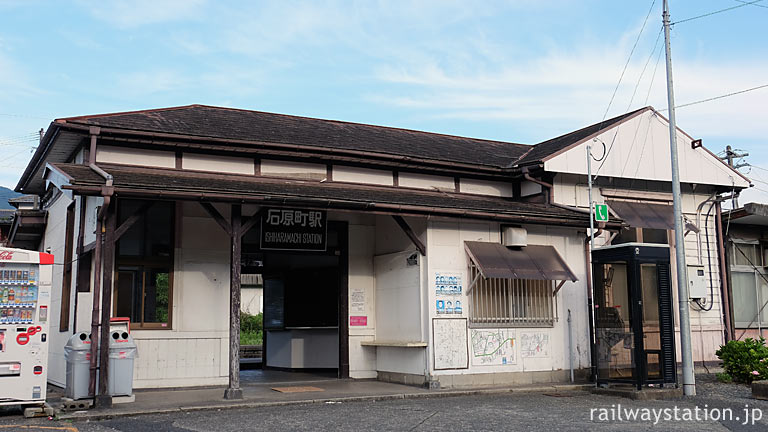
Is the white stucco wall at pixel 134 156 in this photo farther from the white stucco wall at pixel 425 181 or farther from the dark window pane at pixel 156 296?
the white stucco wall at pixel 425 181

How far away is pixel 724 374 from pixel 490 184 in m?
6.24

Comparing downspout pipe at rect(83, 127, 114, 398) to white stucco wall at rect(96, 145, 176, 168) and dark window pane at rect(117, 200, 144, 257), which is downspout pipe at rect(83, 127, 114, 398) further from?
white stucco wall at rect(96, 145, 176, 168)

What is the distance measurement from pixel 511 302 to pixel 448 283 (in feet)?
4.84

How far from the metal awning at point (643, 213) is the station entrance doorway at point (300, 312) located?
6.43 meters

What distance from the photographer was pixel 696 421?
9.65 meters

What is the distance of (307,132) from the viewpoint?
1566cm

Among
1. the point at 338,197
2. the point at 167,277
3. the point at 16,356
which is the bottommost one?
the point at 16,356

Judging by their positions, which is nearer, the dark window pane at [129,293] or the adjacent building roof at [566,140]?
the dark window pane at [129,293]

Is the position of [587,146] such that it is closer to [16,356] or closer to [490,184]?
[490,184]

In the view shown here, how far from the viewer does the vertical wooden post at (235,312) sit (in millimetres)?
11305

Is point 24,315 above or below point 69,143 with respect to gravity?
below

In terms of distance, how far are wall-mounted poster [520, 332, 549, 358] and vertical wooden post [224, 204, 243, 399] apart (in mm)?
5604

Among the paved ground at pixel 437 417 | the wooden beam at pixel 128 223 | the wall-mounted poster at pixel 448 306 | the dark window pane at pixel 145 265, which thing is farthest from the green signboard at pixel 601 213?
the wooden beam at pixel 128 223

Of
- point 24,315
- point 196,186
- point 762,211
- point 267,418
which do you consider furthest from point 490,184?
point 24,315
